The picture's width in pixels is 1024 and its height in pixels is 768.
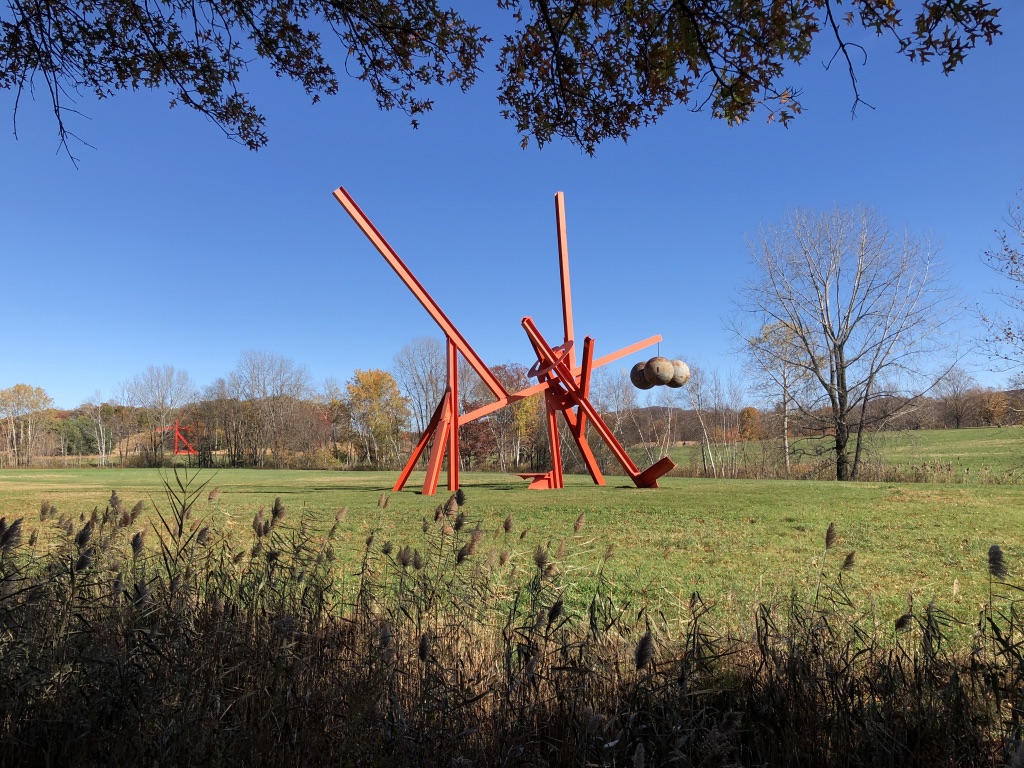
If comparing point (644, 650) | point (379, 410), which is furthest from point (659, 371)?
point (379, 410)

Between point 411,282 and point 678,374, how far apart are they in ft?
18.7

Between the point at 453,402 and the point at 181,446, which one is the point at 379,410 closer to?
the point at 181,446

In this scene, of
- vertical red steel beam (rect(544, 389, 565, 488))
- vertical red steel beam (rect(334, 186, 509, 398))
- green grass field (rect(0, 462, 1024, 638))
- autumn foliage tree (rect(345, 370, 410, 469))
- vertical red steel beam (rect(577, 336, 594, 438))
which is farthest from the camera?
autumn foliage tree (rect(345, 370, 410, 469))

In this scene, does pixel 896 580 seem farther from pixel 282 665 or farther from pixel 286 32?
pixel 286 32

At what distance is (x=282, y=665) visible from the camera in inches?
82.2

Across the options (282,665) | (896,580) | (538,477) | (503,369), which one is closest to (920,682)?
(282,665)

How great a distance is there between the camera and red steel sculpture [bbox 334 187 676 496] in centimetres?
1180

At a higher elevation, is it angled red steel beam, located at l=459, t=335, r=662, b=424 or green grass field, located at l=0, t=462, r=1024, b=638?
angled red steel beam, located at l=459, t=335, r=662, b=424

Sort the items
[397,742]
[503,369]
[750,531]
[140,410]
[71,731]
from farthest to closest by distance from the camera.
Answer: [140,410] < [503,369] < [750,531] < [71,731] < [397,742]

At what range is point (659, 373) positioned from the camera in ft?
40.4

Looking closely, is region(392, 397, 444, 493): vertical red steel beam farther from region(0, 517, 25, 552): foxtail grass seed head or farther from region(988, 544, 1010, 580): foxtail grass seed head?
region(988, 544, 1010, 580): foxtail grass seed head

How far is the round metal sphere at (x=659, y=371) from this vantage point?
12.3 metres

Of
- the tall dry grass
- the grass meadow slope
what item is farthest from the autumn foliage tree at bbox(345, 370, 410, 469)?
the tall dry grass

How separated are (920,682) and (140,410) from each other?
67555 mm
